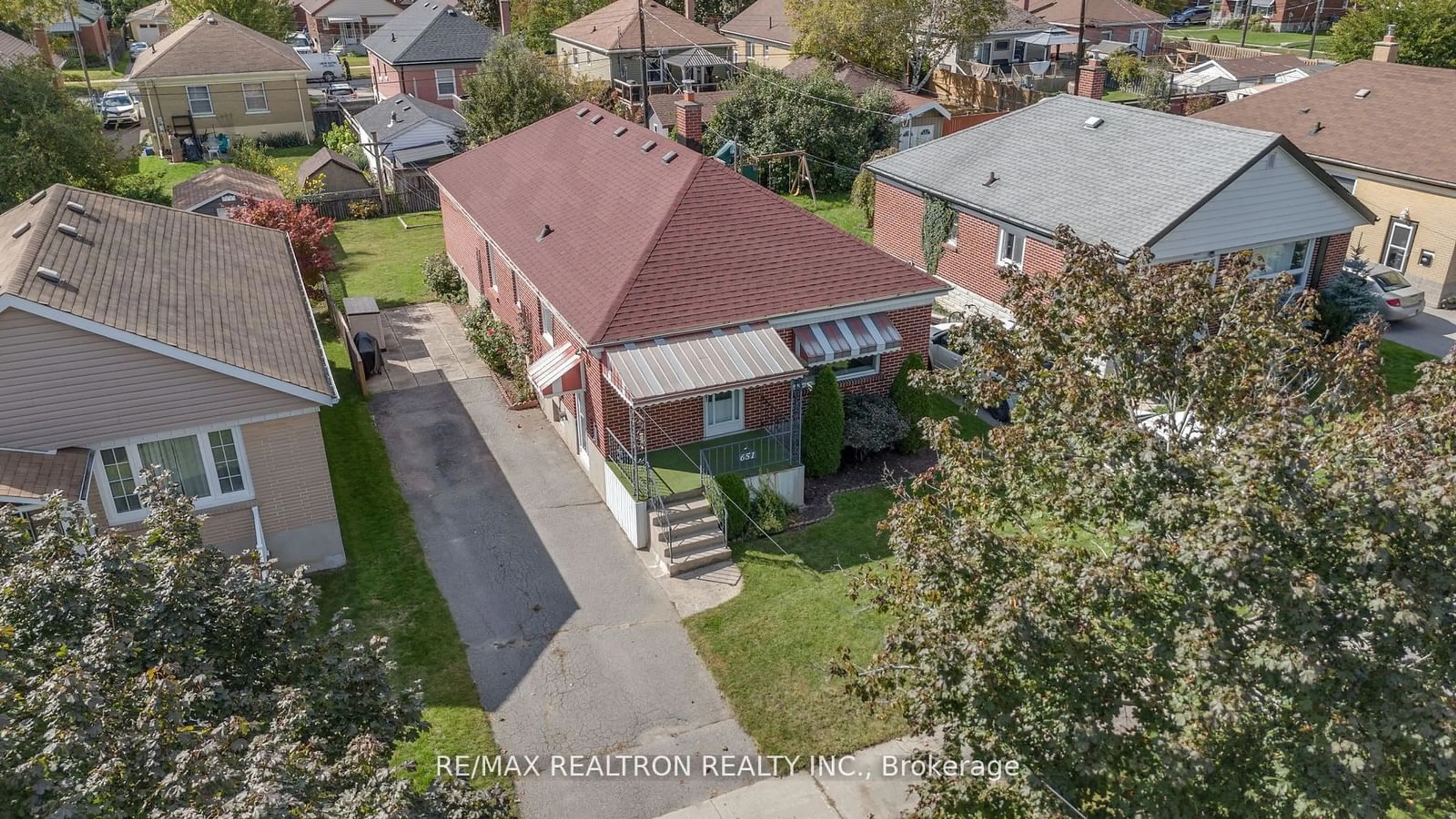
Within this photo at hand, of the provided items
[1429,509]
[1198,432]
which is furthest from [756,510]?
[1429,509]

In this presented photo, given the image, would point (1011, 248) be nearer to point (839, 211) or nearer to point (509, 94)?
point (839, 211)

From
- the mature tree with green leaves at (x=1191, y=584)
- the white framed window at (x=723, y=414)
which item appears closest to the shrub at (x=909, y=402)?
the white framed window at (x=723, y=414)

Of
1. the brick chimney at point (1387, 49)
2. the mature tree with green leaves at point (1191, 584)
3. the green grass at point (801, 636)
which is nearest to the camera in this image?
the mature tree with green leaves at point (1191, 584)

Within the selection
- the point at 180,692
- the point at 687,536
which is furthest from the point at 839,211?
the point at 180,692

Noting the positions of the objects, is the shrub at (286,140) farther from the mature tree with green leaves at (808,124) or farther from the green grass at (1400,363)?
the green grass at (1400,363)

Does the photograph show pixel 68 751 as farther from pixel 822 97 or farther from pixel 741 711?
pixel 822 97

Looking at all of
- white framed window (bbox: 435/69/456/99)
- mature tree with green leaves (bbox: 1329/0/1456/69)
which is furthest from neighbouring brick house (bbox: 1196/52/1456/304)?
white framed window (bbox: 435/69/456/99)
